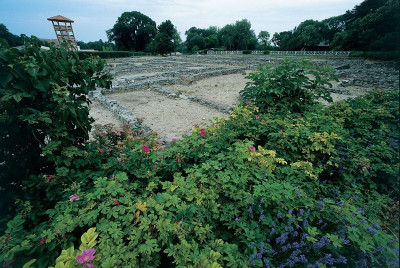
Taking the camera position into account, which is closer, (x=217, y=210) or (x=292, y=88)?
(x=217, y=210)

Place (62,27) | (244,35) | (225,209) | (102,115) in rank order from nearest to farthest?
(225,209)
(102,115)
(62,27)
(244,35)

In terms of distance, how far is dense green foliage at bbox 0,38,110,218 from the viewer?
169cm

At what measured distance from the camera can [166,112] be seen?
821 cm

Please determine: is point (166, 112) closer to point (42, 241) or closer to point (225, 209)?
point (225, 209)

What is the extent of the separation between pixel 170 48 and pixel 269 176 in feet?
188

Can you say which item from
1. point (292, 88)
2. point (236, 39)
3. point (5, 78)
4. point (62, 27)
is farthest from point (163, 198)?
→ point (236, 39)

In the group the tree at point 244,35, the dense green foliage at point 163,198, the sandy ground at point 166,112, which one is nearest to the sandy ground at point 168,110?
the sandy ground at point 166,112

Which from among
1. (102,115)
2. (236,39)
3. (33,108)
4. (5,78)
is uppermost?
(236,39)

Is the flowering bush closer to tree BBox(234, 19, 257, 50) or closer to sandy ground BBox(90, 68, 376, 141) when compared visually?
sandy ground BBox(90, 68, 376, 141)

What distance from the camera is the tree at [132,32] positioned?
62406 mm

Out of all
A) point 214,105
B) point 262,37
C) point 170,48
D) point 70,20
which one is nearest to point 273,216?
point 214,105

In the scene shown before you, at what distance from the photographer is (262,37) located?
303 ft

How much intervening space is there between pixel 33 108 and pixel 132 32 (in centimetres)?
7629

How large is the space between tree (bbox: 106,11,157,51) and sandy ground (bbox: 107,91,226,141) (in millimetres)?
64470
